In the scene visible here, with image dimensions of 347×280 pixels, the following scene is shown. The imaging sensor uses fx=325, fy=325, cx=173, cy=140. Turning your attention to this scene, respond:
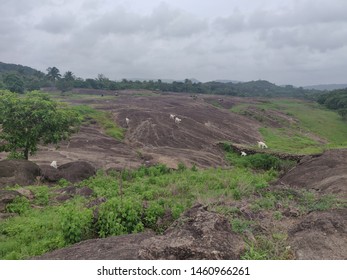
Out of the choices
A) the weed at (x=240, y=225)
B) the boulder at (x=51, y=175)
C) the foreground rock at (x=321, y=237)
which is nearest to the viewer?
the foreground rock at (x=321, y=237)

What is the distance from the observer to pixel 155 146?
101 feet

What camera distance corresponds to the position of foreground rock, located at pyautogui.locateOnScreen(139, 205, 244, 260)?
648 cm

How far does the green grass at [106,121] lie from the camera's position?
34562mm

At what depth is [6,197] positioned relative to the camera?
13.1 meters

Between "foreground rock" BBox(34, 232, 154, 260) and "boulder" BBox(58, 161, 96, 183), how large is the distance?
35.6 ft

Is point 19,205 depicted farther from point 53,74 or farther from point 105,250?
point 53,74

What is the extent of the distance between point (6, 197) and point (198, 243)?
961 cm

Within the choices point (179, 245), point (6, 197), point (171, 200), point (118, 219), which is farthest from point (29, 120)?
point (179, 245)

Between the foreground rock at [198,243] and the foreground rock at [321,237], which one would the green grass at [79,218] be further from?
the foreground rock at [321,237]

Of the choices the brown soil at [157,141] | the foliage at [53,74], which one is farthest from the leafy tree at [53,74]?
Result: the brown soil at [157,141]

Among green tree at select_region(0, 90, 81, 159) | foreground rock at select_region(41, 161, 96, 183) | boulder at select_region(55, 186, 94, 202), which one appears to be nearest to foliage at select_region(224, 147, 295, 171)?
foreground rock at select_region(41, 161, 96, 183)

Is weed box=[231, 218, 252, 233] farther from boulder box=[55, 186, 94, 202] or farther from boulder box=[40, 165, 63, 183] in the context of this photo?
boulder box=[40, 165, 63, 183]

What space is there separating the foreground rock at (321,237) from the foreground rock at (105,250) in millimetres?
3669
